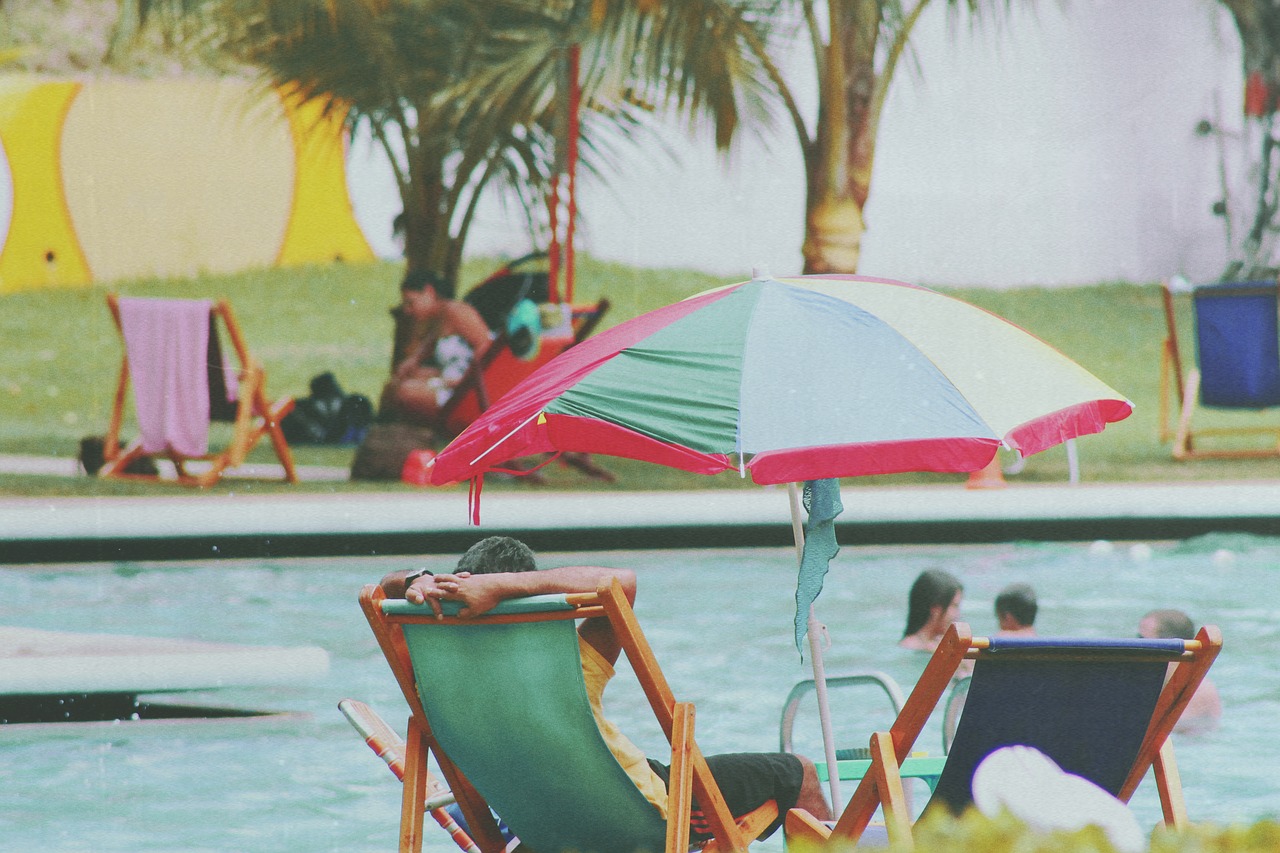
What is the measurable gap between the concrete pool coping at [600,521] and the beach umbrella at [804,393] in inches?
201

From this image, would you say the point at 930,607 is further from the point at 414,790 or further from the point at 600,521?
the point at 414,790

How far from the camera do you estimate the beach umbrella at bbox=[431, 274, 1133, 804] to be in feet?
8.99

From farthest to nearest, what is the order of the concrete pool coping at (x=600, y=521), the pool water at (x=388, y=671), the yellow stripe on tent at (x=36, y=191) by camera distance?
the yellow stripe on tent at (x=36, y=191), the concrete pool coping at (x=600, y=521), the pool water at (x=388, y=671)

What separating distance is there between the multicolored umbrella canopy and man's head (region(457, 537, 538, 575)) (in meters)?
0.15

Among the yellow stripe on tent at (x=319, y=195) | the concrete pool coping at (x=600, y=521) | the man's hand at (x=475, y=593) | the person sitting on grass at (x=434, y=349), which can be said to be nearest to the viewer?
the man's hand at (x=475, y=593)

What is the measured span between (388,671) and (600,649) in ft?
11.8

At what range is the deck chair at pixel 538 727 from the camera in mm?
2859

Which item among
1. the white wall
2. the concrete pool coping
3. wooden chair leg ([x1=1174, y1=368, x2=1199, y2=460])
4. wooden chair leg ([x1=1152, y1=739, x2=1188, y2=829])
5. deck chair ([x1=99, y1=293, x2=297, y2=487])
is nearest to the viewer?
wooden chair leg ([x1=1152, y1=739, x2=1188, y2=829])

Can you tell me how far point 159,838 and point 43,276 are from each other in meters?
10.8

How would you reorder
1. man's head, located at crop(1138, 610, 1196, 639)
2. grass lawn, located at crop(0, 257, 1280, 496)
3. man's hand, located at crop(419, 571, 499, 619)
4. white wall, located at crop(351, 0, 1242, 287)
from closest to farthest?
man's hand, located at crop(419, 571, 499, 619), man's head, located at crop(1138, 610, 1196, 639), grass lawn, located at crop(0, 257, 1280, 496), white wall, located at crop(351, 0, 1242, 287)

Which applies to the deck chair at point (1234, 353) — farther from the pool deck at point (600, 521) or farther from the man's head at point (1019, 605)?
the man's head at point (1019, 605)

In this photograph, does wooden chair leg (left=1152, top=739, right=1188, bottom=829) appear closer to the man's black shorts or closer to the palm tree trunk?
the man's black shorts

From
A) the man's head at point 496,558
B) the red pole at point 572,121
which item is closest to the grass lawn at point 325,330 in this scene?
the red pole at point 572,121

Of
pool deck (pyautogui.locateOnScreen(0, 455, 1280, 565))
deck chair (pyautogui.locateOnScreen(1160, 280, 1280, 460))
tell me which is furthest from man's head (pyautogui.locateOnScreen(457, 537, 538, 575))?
deck chair (pyautogui.locateOnScreen(1160, 280, 1280, 460))
